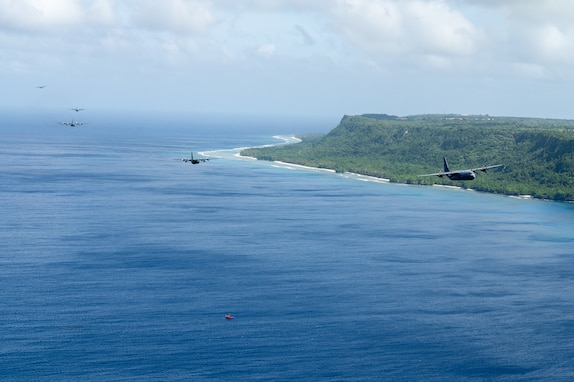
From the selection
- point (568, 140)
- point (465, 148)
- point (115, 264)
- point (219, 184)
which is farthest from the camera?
point (465, 148)

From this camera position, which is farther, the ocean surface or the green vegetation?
the green vegetation

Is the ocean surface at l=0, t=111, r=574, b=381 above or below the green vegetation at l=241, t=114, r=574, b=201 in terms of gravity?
below

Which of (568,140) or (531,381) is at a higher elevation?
(568,140)

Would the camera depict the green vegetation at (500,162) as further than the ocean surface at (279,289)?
Yes

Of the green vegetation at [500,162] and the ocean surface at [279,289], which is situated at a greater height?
the green vegetation at [500,162]

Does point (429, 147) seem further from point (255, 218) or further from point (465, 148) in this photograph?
point (255, 218)

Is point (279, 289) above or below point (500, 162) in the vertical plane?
below

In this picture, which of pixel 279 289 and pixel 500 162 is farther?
pixel 500 162

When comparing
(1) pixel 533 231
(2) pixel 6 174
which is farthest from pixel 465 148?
(2) pixel 6 174
